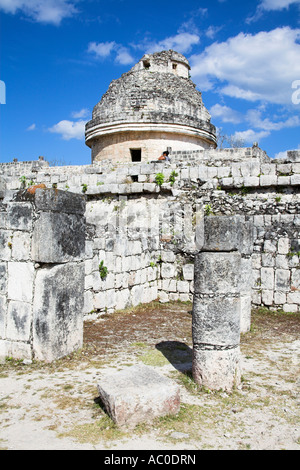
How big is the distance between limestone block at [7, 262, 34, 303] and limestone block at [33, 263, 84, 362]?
0.35ft

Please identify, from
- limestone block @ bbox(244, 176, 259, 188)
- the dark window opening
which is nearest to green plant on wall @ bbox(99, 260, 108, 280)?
limestone block @ bbox(244, 176, 259, 188)

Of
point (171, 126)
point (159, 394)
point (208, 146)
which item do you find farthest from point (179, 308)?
point (208, 146)

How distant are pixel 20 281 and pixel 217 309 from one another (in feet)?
8.11

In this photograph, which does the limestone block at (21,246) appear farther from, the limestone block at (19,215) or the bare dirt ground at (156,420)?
the bare dirt ground at (156,420)

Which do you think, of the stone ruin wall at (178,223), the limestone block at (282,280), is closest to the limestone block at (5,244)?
the stone ruin wall at (178,223)

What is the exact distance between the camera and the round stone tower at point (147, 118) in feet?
51.9

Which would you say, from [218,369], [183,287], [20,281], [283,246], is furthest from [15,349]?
[283,246]

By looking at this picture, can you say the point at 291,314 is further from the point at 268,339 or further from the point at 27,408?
the point at 27,408

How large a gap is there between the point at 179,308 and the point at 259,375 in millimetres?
4283

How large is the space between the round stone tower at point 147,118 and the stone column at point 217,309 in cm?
1168

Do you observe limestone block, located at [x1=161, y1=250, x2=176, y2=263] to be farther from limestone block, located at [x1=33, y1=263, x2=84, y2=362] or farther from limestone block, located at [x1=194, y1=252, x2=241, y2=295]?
limestone block, located at [x1=194, y1=252, x2=241, y2=295]

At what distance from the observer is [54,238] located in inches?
201

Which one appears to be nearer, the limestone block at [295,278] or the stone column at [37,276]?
the stone column at [37,276]

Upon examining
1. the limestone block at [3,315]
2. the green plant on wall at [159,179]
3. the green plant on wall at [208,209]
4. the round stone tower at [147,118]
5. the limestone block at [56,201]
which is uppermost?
the round stone tower at [147,118]
